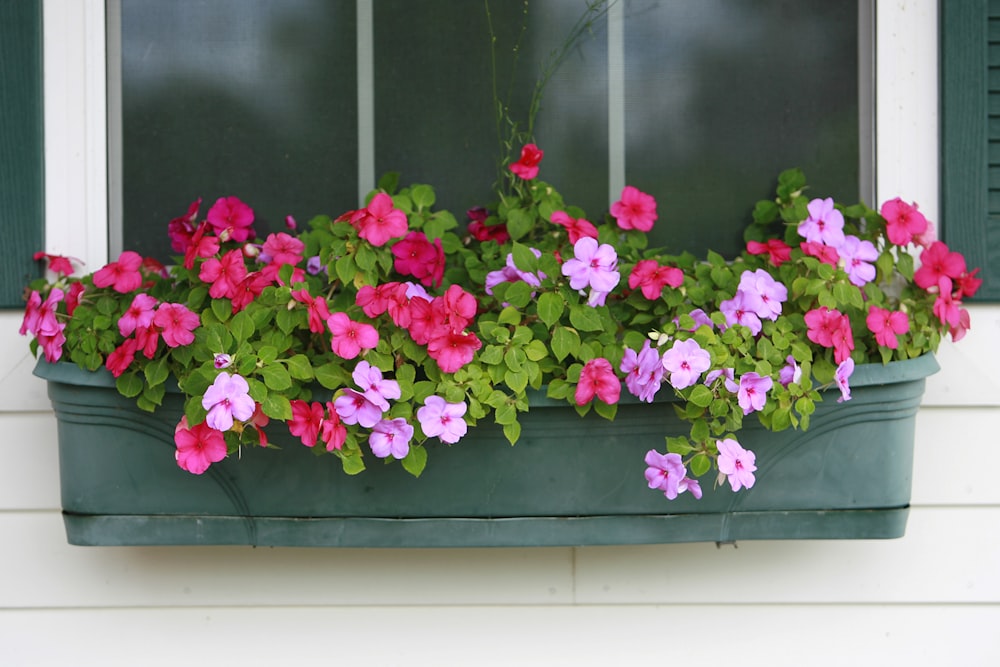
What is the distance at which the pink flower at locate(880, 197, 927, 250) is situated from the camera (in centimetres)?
137

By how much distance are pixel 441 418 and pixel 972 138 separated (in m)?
0.97

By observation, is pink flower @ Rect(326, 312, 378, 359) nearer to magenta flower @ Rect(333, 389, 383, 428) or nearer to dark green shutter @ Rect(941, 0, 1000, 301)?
magenta flower @ Rect(333, 389, 383, 428)

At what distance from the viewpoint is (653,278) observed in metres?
1.29

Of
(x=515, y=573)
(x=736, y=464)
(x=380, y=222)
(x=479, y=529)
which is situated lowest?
(x=515, y=573)

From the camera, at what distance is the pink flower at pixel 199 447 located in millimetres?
1149

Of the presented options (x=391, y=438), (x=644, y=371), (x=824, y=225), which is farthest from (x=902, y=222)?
(x=391, y=438)

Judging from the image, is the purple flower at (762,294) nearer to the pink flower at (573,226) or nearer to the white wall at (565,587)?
the pink flower at (573,226)

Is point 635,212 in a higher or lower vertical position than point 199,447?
higher

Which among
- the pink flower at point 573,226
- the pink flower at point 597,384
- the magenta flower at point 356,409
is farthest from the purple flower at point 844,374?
the magenta flower at point 356,409

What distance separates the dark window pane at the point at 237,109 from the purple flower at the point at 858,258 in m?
0.79

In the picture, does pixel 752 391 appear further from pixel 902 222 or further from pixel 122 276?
pixel 122 276

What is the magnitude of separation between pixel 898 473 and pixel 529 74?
2.81ft

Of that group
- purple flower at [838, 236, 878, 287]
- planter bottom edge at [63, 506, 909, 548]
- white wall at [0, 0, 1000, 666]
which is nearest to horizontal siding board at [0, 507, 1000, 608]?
white wall at [0, 0, 1000, 666]

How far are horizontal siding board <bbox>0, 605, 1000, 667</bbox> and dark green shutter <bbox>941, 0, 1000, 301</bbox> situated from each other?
0.57 meters
